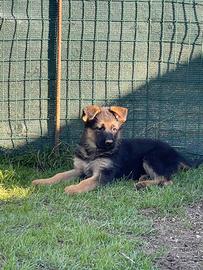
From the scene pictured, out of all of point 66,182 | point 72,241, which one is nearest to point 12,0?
point 66,182

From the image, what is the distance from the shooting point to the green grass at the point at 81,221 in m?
4.82

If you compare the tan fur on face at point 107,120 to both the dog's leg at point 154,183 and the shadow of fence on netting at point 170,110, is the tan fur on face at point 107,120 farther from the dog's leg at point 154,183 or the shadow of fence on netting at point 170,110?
the shadow of fence on netting at point 170,110

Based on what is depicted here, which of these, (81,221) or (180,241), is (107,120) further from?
(180,241)

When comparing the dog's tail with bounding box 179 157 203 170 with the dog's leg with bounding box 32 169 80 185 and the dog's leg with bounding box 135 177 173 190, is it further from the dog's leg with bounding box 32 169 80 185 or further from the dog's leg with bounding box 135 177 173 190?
the dog's leg with bounding box 32 169 80 185

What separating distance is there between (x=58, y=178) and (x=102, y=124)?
840 millimetres

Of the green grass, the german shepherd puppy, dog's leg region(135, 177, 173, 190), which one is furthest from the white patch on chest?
dog's leg region(135, 177, 173, 190)

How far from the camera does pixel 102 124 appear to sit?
768 centimetres

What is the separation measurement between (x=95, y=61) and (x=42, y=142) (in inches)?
52.7

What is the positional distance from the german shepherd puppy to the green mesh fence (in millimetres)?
1040

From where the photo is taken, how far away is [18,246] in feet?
16.5

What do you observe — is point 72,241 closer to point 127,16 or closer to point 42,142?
point 42,142

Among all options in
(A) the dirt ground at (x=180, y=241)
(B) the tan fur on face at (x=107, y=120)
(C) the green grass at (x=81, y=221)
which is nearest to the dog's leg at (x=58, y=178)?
(C) the green grass at (x=81, y=221)

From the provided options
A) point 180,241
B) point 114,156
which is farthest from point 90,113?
point 180,241

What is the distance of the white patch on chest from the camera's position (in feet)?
24.9
